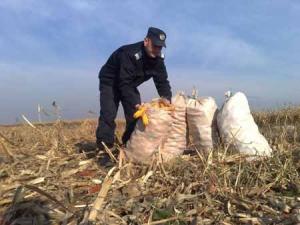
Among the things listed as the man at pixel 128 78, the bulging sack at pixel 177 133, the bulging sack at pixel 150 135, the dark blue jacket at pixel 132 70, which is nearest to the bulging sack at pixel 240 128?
the bulging sack at pixel 177 133

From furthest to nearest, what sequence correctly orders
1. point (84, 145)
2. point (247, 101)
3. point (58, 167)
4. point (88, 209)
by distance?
point (84, 145), point (247, 101), point (58, 167), point (88, 209)

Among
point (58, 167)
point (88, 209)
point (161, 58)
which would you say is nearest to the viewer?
point (88, 209)

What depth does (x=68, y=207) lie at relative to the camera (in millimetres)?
4340

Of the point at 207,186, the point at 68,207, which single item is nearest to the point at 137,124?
the point at 207,186

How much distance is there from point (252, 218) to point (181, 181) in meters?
0.88

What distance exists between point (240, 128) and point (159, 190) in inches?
54.1

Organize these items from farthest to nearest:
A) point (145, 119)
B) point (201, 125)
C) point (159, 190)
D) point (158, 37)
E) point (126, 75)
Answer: point (126, 75) → point (158, 37) → point (201, 125) → point (145, 119) → point (159, 190)

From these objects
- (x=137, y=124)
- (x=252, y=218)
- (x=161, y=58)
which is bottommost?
(x=252, y=218)

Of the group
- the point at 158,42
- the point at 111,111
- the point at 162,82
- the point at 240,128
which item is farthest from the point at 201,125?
the point at 111,111

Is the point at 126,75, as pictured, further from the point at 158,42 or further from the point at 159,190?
the point at 159,190

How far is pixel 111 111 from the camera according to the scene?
707 cm

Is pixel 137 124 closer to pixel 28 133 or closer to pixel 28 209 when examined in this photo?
pixel 28 209

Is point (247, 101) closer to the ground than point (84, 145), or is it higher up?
higher up

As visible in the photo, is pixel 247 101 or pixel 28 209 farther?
pixel 247 101
